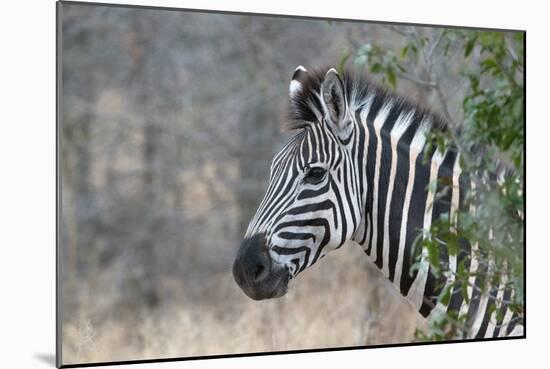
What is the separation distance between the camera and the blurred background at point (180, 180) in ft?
13.2

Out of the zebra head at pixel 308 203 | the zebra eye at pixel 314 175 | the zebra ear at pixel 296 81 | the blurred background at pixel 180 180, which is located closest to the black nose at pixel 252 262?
the zebra head at pixel 308 203

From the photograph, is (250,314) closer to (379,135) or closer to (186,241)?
(186,241)

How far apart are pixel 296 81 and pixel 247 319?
130 cm

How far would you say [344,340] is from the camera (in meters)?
4.48

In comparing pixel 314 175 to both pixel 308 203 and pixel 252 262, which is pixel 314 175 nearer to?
pixel 308 203

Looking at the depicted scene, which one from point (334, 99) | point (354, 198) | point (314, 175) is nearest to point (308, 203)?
point (314, 175)

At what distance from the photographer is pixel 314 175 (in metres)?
4.06

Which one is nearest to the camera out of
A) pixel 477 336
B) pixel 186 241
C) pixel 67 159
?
pixel 67 159

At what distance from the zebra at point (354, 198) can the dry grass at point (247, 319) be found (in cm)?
18

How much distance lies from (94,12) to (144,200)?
0.97 meters

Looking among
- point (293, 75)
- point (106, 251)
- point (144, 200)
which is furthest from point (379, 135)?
point (106, 251)

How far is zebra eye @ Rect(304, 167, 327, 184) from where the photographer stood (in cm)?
405

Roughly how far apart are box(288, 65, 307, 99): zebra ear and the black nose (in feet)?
2.75

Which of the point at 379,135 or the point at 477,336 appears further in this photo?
the point at 477,336
